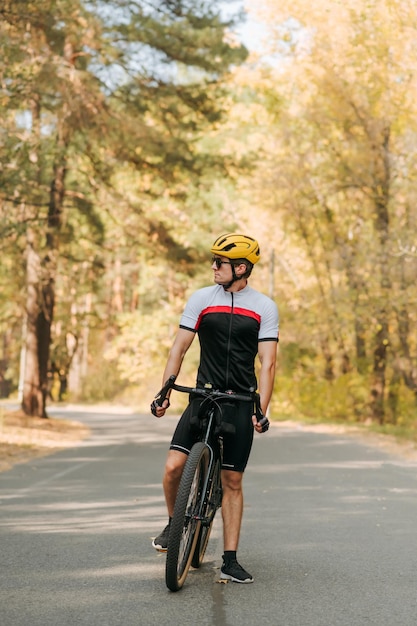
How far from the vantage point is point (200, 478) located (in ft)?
21.8

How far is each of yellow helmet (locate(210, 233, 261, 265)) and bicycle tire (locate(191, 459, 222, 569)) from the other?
4.26ft

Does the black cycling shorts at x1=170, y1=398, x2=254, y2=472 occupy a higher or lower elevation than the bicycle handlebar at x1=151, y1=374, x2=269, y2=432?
lower

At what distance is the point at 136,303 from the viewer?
2790 inches

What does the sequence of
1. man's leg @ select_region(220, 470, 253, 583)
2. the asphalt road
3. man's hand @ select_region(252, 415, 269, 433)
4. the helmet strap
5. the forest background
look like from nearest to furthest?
the asphalt road < man's hand @ select_region(252, 415, 269, 433) < man's leg @ select_region(220, 470, 253, 583) < the helmet strap < the forest background

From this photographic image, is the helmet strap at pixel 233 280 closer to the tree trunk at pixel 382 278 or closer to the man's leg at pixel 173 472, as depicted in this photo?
the man's leg at pixel 173 472

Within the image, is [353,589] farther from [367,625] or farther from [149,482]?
[149,482]

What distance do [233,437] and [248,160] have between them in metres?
22.2

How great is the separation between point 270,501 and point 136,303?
5963 centimetres

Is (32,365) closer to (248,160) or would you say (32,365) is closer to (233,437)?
(248,160)

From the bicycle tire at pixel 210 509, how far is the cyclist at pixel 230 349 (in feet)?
0.18

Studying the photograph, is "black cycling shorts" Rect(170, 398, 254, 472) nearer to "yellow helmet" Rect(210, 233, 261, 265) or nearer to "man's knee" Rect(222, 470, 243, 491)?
"man's knee" Rect(222, 470, 243, 491)

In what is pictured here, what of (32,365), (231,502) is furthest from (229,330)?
(32,365)

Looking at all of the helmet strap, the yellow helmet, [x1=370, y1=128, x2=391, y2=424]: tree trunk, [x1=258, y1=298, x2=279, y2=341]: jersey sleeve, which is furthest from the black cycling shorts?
[x1=370, y1=128, x2=391, y2=424]: tree trunk

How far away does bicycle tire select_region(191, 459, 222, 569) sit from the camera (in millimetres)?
6836
